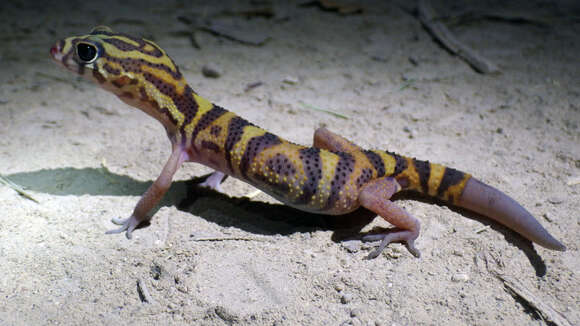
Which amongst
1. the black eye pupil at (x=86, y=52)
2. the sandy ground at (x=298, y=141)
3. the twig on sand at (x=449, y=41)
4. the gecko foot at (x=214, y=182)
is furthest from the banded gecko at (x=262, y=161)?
the twig on sand at (x=449, y=41)

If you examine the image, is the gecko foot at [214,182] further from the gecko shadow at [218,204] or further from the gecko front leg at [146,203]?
the gecko front leg at [146,203]

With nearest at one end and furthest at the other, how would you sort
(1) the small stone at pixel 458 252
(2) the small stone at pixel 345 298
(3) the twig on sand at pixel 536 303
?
(3) the twig on sand at pixel 536 303 → (2) the small stone at pixel 345 298 → (1) the small stone at pixel 458 252

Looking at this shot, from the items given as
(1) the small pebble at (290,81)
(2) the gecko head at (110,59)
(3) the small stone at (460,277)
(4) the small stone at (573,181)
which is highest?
(2) the gecko head at (110,59)

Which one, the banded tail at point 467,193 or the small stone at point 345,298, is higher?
the banded tail at point 467,193

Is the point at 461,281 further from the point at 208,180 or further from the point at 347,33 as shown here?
the point at 347,33

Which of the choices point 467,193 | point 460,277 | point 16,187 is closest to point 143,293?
point 16,187

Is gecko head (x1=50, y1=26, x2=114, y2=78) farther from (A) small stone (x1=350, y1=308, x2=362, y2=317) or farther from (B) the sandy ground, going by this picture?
(A) small stone (x1=350, y1=308, x2=362, y2=317)

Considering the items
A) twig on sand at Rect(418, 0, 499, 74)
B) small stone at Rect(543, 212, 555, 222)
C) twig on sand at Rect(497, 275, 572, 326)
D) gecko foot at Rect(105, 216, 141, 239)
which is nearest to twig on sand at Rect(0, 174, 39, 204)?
gecko foot at Rect(105, 216, 141, 239)
